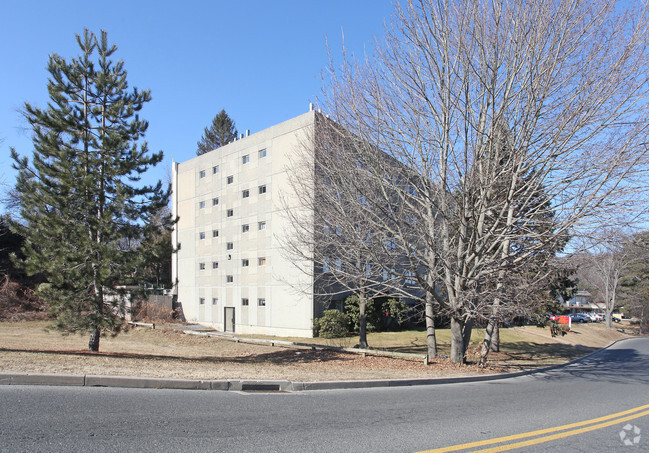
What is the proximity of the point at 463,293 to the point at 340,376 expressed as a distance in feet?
18.5

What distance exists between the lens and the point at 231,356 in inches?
701

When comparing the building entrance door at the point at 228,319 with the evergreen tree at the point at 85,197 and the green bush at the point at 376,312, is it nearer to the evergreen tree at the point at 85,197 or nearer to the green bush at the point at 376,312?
the green bush at the point at 376,312

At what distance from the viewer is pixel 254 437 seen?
16.3ft

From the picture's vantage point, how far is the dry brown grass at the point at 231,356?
28.9ft

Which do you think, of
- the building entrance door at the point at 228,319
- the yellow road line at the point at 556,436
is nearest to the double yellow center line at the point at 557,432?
the yellow road line at the point at 556,436

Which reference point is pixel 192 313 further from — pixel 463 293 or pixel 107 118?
pixel 463 293

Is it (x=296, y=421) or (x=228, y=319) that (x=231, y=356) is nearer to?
(x=296, y=421)

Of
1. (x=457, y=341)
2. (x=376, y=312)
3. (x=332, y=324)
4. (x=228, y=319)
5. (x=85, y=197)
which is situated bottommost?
(x=228, y=319)

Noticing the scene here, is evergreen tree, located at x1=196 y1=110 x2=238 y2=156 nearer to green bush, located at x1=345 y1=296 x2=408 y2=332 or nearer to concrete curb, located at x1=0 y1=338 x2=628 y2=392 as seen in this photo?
green bush, located at x1=345 y1=296 x2=408 y2=332

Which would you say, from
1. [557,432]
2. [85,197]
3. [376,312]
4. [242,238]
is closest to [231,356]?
[85,197]

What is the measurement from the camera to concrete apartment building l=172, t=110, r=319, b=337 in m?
28.3

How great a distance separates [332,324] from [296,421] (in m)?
20.1

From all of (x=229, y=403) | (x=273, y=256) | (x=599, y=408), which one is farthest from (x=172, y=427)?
(x=273, y=256)

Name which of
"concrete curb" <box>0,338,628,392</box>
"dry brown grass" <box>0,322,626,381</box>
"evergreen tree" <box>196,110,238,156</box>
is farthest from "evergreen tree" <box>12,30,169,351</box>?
"evergreen tree" <box>196,110,238,156</box>
